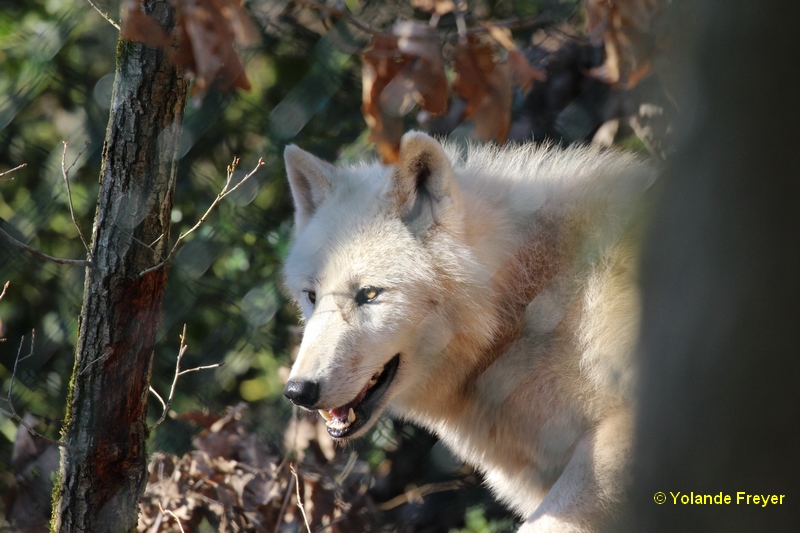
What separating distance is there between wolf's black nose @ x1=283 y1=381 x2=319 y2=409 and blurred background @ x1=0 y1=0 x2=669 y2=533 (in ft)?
5.03

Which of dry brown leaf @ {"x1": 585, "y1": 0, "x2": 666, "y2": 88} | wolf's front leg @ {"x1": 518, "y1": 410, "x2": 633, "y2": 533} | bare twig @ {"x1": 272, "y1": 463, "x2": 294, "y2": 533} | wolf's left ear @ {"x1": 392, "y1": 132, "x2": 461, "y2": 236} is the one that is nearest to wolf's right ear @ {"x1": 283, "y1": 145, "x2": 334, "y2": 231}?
wolf's left ear @ {"x1": 392, "y1": 132, "x2": 461, "y2": 236}

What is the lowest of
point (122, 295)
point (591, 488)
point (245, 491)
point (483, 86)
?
point (245, 491)

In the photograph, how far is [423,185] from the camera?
238cm

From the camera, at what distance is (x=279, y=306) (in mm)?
3941

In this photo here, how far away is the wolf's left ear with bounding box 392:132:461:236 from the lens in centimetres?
228

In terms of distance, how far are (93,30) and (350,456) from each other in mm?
2652

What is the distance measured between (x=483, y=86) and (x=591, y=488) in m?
1.09

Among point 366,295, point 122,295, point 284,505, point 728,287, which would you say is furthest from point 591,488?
point 284,505

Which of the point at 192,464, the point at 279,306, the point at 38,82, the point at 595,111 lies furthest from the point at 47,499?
the point at 595,111

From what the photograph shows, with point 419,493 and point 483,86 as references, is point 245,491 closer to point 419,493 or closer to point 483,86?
point 419,493

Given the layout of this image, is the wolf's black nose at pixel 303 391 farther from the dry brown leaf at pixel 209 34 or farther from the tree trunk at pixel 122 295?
the dry brown leaf at pixel 209 34

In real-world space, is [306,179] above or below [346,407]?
above

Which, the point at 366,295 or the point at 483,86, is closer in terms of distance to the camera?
the point at 483,86

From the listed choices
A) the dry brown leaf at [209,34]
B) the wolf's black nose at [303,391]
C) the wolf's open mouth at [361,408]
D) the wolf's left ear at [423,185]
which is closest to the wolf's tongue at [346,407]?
the wolf's open mouth at [361,408]
